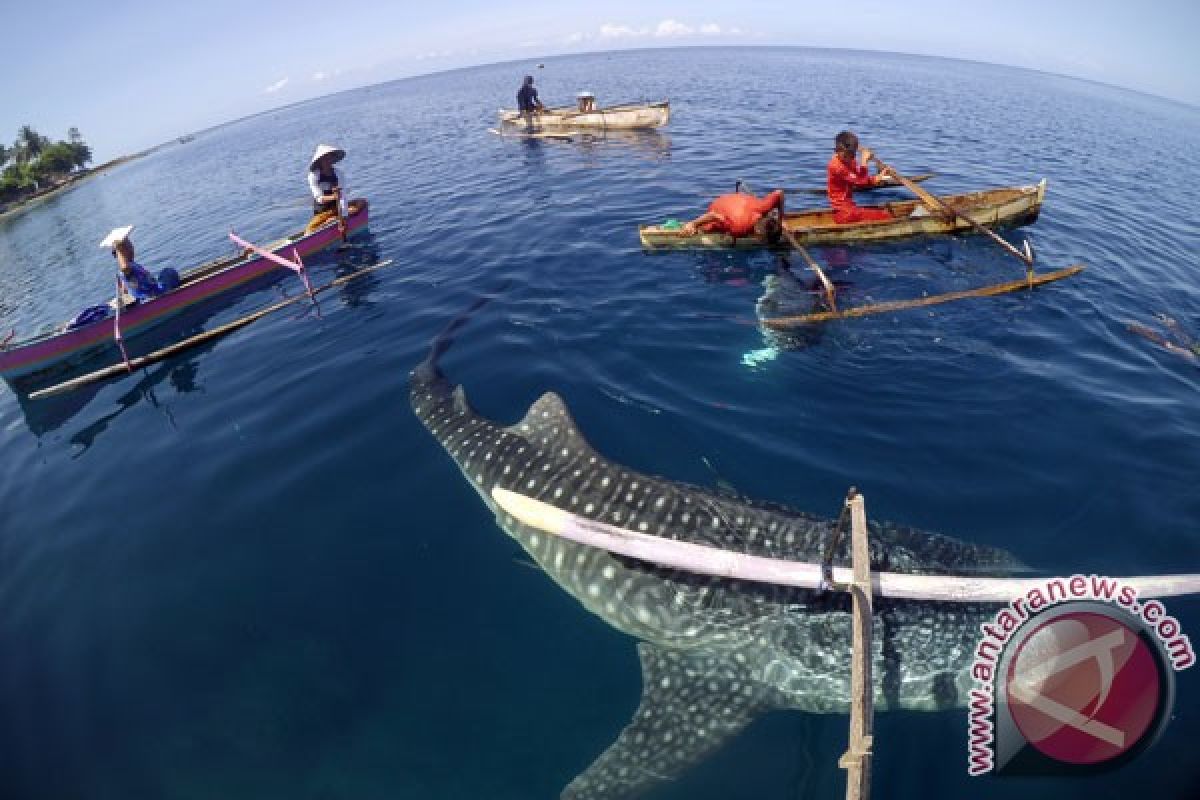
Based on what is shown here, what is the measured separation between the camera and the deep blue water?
16.8ft

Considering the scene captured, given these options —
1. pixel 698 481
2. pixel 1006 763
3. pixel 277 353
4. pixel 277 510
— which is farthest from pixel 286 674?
pixel 277 353

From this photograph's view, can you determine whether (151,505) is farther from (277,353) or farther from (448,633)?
(448,633)

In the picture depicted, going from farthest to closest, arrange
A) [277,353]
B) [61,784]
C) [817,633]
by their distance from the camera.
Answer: [277,353], [61,784], [817,633]

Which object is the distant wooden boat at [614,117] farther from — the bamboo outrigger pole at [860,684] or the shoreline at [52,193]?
the shoreline at [52,193]

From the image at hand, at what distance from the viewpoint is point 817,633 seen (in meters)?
4.82

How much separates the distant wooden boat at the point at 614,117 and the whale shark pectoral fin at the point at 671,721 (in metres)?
32.2

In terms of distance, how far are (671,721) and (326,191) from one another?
2100 centimetres

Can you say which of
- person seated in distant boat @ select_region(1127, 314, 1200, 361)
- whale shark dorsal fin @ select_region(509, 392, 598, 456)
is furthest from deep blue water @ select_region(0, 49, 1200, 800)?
whale shark dorsal fin @ select_region(509, 392, 598, 456)

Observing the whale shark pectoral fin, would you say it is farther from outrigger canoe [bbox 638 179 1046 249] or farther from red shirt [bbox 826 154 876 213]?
red shirt [bbox 826 154 876 213]

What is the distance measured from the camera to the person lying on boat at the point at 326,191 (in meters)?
18.8

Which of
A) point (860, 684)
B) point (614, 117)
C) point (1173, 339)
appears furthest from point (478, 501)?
point (614, 117)

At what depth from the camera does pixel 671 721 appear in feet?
15.4

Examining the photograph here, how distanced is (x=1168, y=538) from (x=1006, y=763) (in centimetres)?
444

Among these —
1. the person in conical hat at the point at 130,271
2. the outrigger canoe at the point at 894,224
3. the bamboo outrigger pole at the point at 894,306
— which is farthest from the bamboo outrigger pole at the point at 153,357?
the bamboo outrigger pole at the point at 894,306
